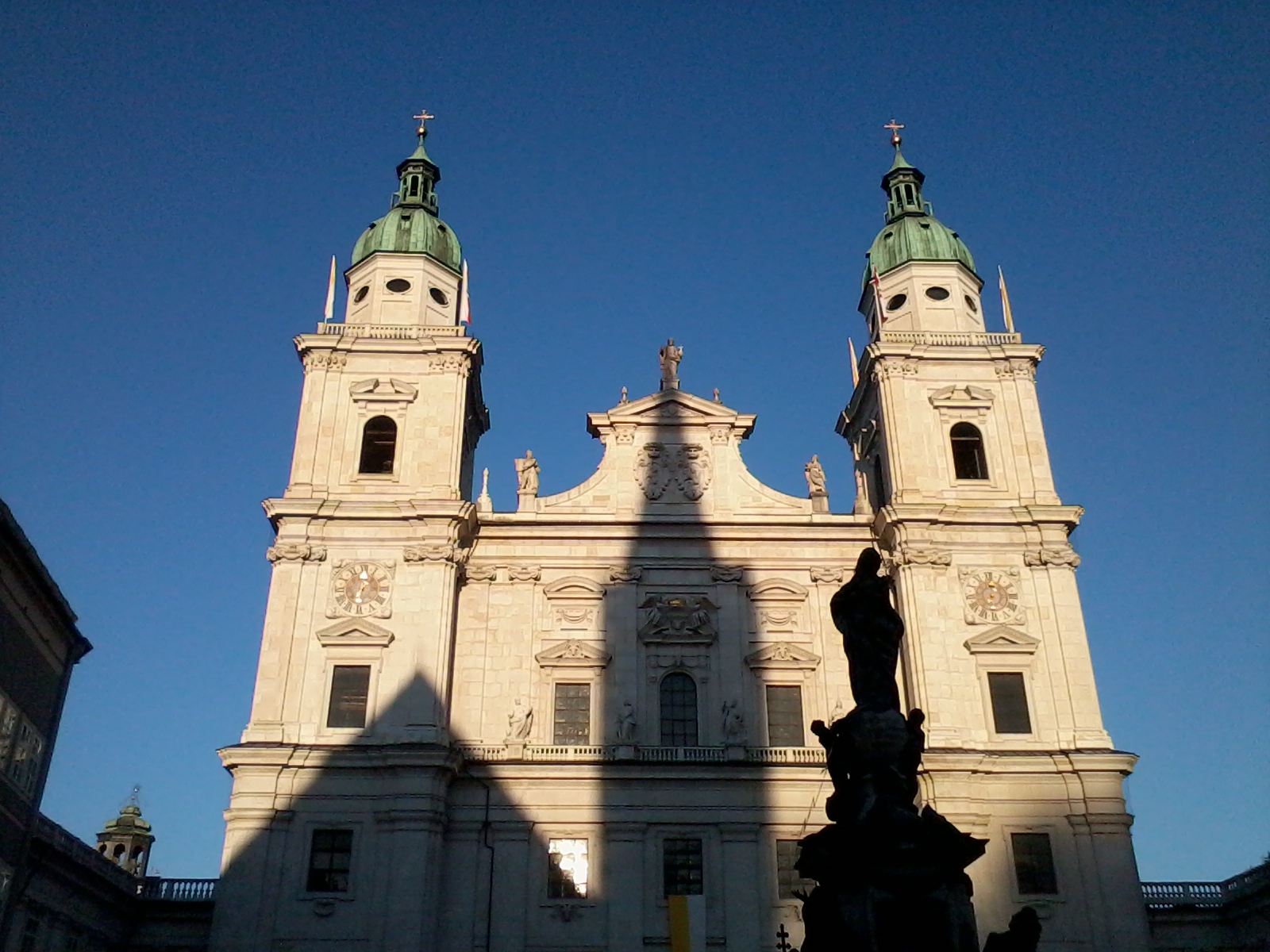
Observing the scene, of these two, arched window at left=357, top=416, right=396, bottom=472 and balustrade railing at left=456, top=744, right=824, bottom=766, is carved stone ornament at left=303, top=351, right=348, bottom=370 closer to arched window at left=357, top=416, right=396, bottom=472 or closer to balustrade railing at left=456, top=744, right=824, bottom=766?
arched window at left=357, top=416, right=396, bottom=472

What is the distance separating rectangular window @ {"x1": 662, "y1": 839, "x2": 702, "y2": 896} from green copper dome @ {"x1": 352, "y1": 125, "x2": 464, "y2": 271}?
19.2m

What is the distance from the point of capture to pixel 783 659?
1177 inches

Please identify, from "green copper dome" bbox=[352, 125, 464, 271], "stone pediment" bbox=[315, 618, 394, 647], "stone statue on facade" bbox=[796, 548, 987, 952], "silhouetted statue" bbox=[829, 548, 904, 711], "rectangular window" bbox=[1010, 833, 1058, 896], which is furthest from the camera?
"green copper dome" bbox=[352, 125, 464, 271]

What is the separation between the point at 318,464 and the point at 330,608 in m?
4.34

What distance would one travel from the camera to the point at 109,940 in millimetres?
28562

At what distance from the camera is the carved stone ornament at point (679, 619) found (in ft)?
98.9

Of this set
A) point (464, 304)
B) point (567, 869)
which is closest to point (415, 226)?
point (464, 304)

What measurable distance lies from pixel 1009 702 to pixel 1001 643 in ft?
Answer: 4.79

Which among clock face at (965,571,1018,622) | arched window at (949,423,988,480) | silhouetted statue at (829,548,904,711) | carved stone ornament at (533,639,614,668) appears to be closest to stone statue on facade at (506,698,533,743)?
carved stone ornament at (533,639,614,668)

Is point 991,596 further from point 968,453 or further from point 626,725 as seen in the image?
point 626,725

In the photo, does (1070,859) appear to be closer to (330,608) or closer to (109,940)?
(330,608)

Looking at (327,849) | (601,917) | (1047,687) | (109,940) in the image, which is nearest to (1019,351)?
(1047,687)

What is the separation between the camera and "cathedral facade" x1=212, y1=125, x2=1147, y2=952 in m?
26.5

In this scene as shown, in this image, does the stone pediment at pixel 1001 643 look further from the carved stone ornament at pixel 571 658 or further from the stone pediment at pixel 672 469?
the carved stone ornament at pixel 571 658
